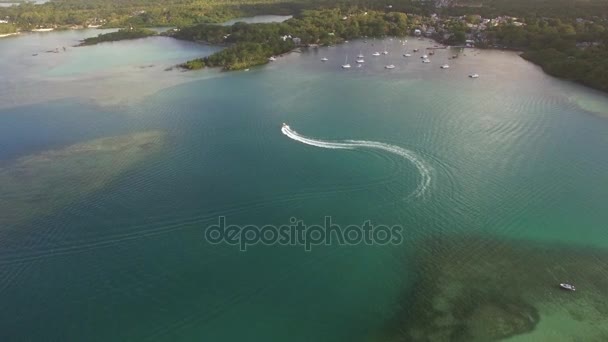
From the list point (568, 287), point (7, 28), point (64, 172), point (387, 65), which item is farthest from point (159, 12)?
point (568, 287)

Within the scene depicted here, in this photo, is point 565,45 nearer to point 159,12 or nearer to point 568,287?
point 568,287

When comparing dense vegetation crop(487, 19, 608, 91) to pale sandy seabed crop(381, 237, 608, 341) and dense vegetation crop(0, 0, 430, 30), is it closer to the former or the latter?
dense vegetation crop(0, 0, 430, 30)

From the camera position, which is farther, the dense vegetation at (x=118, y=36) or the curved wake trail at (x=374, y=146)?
the dense vegetation at (x=118, y=36)

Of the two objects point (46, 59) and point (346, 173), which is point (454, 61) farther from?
point (46, 59)

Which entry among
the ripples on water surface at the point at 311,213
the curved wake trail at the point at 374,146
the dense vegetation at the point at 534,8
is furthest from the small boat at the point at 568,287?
the dense vegetation at the point at 534,8

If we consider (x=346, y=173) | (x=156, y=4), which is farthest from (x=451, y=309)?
(x=156, y=4)

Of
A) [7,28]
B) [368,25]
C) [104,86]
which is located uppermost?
[7,28]

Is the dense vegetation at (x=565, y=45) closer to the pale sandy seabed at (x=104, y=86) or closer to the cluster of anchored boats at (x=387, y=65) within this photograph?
the cluster of anchored boats at (x=387, y=65)
